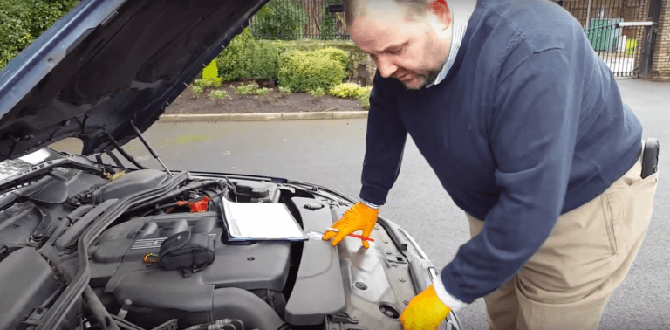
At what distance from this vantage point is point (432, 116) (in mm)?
1546

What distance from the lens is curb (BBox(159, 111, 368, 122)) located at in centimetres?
819

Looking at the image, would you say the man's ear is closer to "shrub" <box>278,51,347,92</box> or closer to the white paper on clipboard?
the white paper on clipboard

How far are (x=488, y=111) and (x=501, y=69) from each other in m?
0.12

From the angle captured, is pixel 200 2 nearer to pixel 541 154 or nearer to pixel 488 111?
pixel 488 111

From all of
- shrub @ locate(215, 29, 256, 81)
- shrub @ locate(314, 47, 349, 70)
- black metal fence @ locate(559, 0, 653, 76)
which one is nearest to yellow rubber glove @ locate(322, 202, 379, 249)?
shrub @ locate(215, 29, 256, 81)

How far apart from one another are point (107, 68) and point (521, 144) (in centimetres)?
133

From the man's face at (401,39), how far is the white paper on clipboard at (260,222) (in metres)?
0.92

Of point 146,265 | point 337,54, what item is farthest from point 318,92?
point 146,265

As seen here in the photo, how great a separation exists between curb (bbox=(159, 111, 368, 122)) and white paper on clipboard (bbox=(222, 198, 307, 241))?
20.0ft

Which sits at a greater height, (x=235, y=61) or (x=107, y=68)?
(x=107, y=68)

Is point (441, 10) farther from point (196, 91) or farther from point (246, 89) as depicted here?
point (196, 91)

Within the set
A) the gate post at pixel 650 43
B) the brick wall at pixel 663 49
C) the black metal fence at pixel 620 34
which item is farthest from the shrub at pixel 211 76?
the brick wall at pixel 663 49

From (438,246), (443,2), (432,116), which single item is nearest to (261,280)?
(432,116)

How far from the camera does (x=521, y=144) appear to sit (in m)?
1.23
